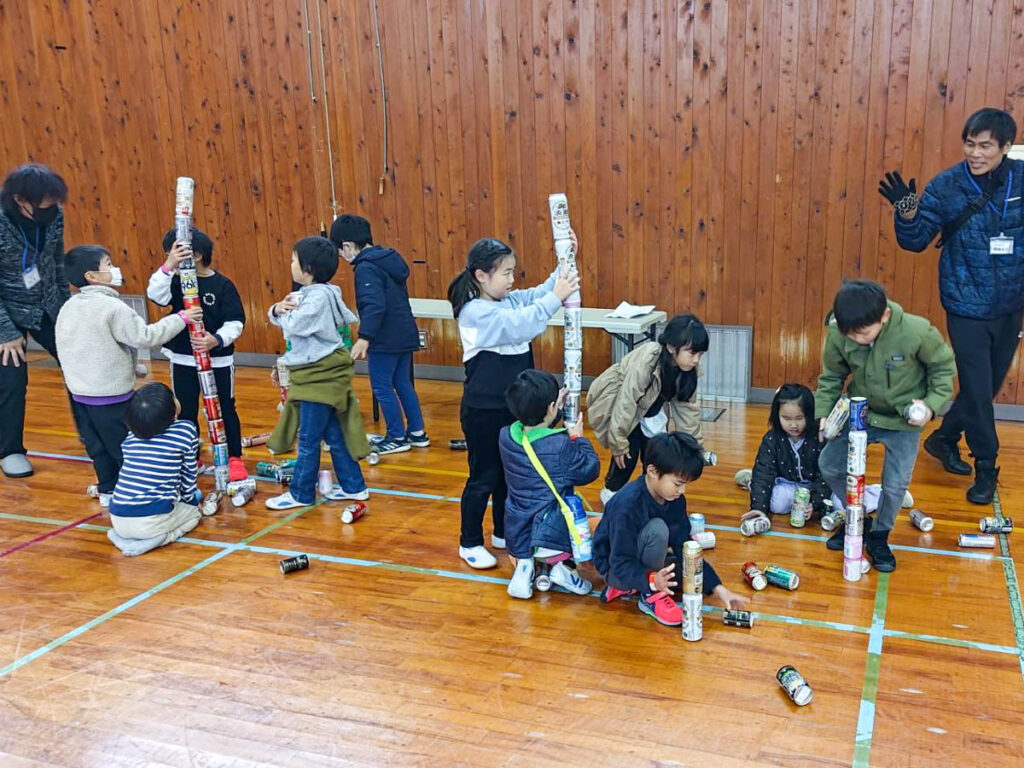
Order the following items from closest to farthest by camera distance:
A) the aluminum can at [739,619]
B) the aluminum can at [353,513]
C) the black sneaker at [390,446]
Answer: the aluminum can at [739,619]
the aluminum can at [353,513]
the black sneaker at [390,446]

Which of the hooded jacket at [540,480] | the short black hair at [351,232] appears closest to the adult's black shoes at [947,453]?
the hooded jacket at [540,480]

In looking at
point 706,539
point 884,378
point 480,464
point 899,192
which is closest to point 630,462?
point 706,539

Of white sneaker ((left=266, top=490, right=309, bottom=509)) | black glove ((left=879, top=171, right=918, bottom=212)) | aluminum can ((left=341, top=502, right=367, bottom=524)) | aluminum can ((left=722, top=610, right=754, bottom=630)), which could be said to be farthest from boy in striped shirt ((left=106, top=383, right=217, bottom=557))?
black glove ((left=879, top=171, right=918, bottom=212))

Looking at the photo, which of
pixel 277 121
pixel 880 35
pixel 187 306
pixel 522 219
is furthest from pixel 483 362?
pixel 277 121

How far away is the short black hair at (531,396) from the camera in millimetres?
3292

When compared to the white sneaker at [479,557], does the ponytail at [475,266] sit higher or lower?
higher

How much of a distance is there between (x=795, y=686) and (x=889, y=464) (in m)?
1.20

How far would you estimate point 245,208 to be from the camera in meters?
7.34

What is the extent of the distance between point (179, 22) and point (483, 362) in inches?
203

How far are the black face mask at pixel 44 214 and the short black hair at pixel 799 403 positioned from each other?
3815 mm

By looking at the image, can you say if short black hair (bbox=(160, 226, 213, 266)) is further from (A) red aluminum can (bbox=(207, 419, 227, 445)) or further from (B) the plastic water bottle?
(B) the plastic water bottle

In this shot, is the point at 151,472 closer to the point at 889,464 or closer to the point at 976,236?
Answer: the point at 889,464

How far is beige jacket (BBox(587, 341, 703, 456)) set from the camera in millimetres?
3955

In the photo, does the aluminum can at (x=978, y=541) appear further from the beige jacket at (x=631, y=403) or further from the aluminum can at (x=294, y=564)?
the aluminum can at (x=294, y=564)
